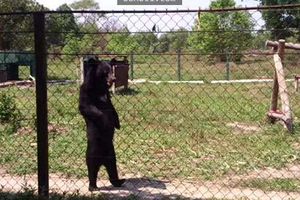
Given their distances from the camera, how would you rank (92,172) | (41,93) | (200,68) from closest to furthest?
(41,93) < (92,172) < (200,68)

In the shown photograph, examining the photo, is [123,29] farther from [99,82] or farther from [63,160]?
[63,160]

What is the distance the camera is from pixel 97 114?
5.02 m

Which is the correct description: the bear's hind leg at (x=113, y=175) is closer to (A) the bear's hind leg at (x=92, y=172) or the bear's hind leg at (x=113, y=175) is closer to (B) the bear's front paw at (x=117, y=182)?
(B) the bear's front paw at (x=117, y=182)

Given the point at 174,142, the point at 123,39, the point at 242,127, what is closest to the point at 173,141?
the point at 174,142

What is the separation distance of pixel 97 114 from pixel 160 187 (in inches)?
46.5

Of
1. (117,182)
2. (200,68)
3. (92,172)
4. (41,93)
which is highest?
(41,93)

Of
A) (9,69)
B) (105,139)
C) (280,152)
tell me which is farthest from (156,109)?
(9,69)

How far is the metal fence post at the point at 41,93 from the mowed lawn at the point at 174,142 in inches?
60.3

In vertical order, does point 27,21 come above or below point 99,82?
above

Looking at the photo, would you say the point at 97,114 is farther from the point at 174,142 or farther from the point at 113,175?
the point at 174,142

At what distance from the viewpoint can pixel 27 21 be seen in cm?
2234

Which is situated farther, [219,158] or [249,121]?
[249,121]

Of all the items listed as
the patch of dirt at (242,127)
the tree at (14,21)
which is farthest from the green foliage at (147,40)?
the tree at (14,21)

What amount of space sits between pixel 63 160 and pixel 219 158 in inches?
92.9
